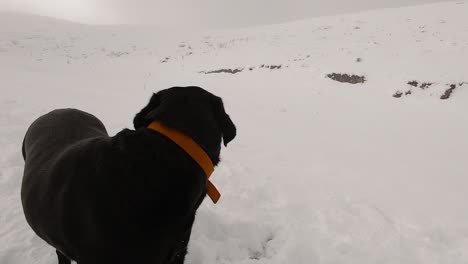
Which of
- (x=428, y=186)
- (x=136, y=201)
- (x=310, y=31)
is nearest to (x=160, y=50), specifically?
(x=310, y=31)

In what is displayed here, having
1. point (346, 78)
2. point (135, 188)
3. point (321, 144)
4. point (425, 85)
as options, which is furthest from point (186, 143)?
point (346, 78)

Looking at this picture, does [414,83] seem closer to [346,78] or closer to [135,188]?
[346,78]

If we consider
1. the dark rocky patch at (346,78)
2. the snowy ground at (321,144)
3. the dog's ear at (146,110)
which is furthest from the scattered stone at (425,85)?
the dog's ear at (146,110)

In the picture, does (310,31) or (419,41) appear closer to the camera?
(419,41)

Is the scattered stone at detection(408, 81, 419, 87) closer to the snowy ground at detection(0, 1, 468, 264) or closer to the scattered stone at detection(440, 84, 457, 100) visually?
the snowy ground at detection(0, 1, 468, 264)

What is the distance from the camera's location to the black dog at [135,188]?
6.40ft

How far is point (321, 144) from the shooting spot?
22.3 feet

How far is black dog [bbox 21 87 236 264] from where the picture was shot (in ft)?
6.40

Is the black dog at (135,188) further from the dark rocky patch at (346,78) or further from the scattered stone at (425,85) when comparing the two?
the dark rocky patch at (346,78)

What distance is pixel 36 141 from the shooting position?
9.47 feet

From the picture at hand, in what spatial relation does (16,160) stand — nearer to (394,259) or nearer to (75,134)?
(75,134)

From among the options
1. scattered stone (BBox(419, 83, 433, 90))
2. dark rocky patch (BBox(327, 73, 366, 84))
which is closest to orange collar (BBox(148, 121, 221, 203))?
scattered stone (BBox(419, 83, 433, 90))

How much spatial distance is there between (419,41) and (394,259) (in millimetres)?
14822

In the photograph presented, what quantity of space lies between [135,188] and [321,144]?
5.39 meters
